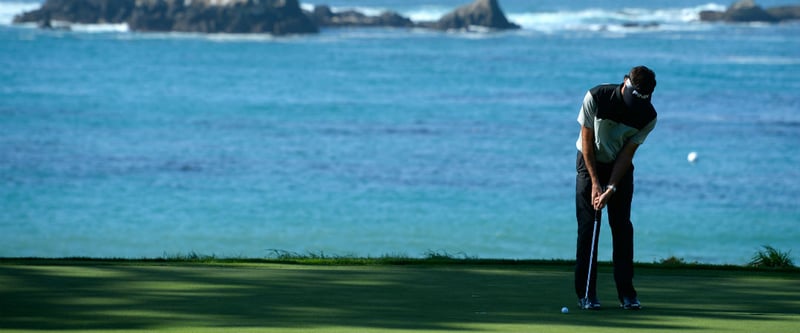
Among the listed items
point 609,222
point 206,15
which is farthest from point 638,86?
point 206,15

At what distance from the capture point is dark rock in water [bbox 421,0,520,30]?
82.4m

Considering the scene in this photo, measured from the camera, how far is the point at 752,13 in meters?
84.9

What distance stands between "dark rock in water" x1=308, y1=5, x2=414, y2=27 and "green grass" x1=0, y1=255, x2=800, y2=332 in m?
76.6

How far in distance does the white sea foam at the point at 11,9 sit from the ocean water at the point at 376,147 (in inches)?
552

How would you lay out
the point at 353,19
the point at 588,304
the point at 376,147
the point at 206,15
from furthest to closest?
the point at 353,19
the point at 206,15
the point at 376,147
the point at 588,304

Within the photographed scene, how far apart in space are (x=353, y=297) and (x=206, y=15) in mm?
76665

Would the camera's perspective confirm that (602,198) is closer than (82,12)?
Yes

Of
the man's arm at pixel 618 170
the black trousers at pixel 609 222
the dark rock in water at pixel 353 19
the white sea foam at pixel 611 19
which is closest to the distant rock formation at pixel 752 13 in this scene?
the white sea foam at pixel 611 19

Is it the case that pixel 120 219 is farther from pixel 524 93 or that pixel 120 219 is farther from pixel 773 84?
pixel 773 84

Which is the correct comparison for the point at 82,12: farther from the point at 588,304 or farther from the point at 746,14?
the point at 588,304

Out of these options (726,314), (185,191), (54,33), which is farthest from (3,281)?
(54,33)

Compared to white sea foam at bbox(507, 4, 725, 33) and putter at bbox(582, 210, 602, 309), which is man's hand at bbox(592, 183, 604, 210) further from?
white sea foam at bbox(507, 4, 725, 33)

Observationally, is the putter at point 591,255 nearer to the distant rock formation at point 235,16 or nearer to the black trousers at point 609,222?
the black trousers at point 609,222

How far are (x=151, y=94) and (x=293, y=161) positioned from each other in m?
20.3
